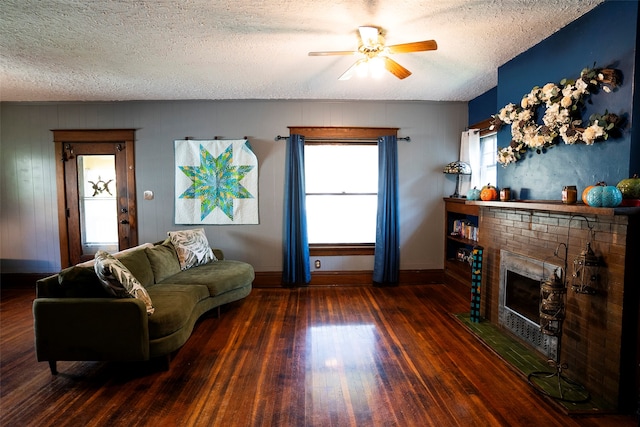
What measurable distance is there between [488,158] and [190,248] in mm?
3946

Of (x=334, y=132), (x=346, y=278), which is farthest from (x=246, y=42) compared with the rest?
(x=346, y=278)

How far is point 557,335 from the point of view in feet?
7.25

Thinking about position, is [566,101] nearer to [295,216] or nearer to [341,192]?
[341,192]

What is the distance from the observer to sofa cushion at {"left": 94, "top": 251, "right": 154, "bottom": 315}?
2309mm

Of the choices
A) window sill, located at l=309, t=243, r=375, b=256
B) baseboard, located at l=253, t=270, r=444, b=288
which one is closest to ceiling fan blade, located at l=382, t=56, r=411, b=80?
window sill, located at l=309, t=243, r=375, b=256

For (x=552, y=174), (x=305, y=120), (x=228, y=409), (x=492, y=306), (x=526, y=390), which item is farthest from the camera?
(x=305, y=120)

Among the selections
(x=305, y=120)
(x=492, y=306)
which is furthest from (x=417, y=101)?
(x=492, y=306)

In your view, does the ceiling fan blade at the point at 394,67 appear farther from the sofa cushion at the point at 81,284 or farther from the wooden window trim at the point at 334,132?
the sofa cushion at the point at 81,284

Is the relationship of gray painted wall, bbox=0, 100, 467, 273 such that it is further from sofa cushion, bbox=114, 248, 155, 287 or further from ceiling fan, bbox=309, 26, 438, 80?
ceiling fan, bbox=309, 26, 438, 80

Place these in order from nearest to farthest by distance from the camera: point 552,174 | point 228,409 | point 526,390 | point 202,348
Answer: point 228,409 < point 526,390 < point 552,174 < point 202,348

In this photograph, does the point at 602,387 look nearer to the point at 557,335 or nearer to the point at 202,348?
the point at 557,335

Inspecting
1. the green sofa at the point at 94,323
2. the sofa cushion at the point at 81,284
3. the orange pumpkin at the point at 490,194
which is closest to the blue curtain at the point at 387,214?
the orange pumpkin at the point at 490,194

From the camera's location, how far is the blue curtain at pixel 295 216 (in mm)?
4398

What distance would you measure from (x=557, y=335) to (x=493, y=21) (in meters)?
2.33
